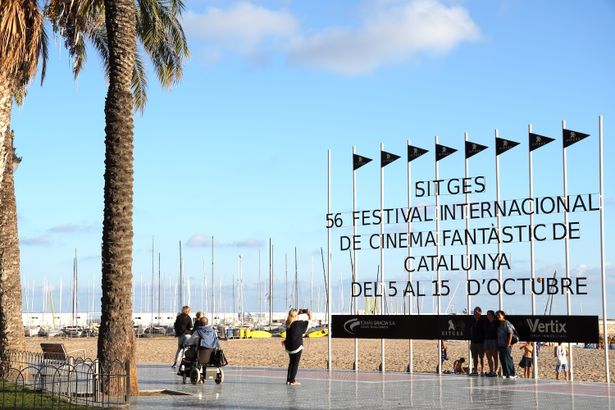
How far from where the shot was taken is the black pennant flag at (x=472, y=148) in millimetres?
24297

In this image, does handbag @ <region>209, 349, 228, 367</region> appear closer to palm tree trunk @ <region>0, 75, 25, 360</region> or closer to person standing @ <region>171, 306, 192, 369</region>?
person standing @ <region>171, 306, 192, 369</region>

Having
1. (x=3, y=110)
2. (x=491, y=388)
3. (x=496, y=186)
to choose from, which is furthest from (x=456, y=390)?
(x=3, y=110)

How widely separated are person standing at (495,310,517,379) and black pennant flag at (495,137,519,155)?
404 centimetres

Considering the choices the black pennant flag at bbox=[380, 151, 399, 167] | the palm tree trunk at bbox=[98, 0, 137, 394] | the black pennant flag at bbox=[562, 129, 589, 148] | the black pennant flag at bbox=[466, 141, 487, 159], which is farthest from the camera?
the black pennant flag at bbox=[380, 151, 399, 167]

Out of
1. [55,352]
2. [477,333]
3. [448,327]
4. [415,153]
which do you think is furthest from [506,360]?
[55,352]

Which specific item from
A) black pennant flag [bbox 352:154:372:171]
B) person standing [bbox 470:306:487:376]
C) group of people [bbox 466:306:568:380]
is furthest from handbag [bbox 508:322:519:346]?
black pennant flag [bbox 352:154:372:171]

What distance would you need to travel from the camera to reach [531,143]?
23.1 metres

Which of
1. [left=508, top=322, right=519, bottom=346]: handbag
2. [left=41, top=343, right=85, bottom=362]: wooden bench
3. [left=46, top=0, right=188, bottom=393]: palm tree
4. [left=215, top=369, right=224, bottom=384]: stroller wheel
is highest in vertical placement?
[left=46, top=0, right=188, bottom=393]: palm tree

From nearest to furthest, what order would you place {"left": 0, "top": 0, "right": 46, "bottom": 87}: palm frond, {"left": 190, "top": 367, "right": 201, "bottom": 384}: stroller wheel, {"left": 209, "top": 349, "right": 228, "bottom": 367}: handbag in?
{"left": 0, "top": 0, "right": 46, "bottom": 87}: palm frond, {"left": 190, "top": 367, "right": 201, "bottom": 384}: stroller wheel, {"left": 209, "top": 349, "right": 228, "bottom": 367}: handbag

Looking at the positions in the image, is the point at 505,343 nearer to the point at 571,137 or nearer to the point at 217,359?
the point at 571,137

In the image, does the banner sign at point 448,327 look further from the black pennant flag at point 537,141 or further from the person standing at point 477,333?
the black pennant flag at point 537,141

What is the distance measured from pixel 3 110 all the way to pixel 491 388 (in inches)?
448

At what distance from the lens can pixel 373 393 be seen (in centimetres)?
1859

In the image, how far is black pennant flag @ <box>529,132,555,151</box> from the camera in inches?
902
